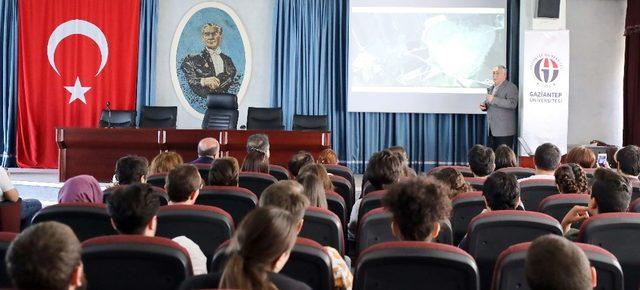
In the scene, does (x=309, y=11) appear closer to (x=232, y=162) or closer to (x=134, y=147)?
(x=134, y=147)

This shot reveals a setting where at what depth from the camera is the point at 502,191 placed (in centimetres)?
318

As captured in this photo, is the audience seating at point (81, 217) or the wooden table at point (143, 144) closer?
the audience seating at point (81, 217)

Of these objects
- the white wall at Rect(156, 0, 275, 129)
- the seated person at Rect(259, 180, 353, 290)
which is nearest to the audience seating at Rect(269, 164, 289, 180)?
the seated person at Rect(259, 180, 353, 290)

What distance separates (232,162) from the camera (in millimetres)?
3986

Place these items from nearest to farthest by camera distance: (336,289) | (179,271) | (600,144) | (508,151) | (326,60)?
(179,271) → (336,289) → (508,151) → (600,144) → (326,60)

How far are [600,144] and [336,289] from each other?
7.74 m

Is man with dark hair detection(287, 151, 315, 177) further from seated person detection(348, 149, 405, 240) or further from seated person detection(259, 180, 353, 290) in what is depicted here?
seated person detection(259, 180, 353, 290)

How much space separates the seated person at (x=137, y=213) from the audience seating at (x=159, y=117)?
705 cm

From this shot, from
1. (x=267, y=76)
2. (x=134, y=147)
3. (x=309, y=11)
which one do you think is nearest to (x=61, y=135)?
(x=134, y=147)

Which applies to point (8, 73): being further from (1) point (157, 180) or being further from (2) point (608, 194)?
(2) point (608, 194)

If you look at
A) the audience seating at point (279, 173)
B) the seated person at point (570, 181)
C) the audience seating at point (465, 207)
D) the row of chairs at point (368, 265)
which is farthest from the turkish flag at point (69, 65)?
the row of chairs at point (368, 265)

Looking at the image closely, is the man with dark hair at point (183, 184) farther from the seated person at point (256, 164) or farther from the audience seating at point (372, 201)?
the seated person at point (256, 164)

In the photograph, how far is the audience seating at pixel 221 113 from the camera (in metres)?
9.38

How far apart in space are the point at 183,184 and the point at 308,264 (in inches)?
46.6
